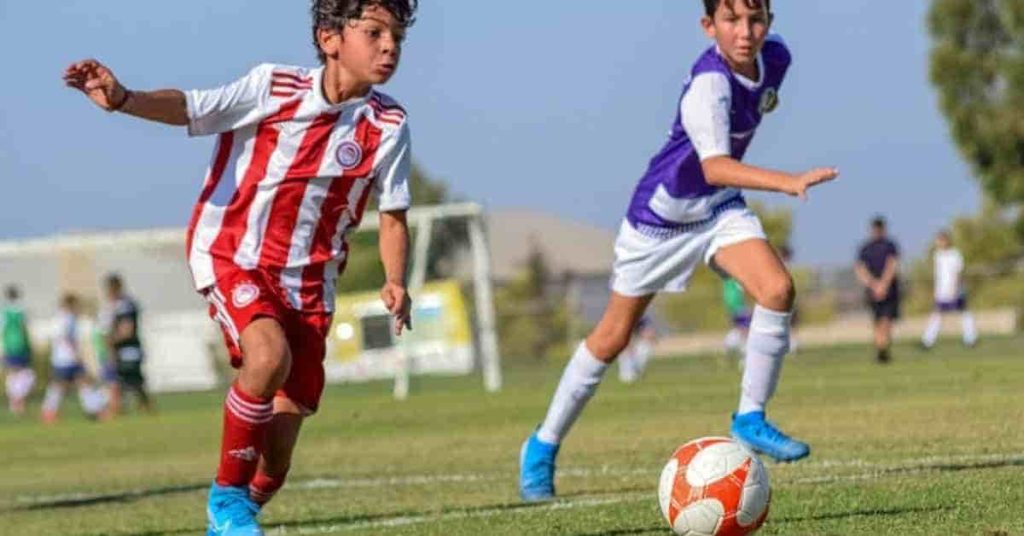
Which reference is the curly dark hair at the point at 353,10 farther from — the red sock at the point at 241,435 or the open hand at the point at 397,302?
the red sock at the point at 241,435

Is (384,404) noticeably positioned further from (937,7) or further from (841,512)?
(937,7)

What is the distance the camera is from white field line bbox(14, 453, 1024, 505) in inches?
358

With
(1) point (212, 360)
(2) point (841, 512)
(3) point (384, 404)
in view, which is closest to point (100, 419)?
(3) point (384, 404)

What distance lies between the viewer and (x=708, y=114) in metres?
8.62

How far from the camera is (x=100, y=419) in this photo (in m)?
28.0

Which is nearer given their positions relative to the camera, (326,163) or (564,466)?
(326,163)

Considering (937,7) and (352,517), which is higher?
(352,517)

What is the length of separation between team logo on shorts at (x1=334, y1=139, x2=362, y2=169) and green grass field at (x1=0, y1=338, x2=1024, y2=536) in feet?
4.56

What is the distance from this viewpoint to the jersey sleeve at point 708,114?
854cm

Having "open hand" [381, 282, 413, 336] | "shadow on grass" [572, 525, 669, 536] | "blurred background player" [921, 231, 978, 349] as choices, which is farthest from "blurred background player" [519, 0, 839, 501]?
"blurred background player" [921, 231, 978, 349]

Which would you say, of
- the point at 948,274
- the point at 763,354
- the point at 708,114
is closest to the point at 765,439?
the point at 763,354

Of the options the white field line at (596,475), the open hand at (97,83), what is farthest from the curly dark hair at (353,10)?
the white field line at (596,475)

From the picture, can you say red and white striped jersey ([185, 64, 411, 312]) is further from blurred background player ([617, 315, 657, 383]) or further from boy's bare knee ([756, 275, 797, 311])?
blurred background player ([617, 315, 657, 383])

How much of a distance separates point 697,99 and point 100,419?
20.4 meters
